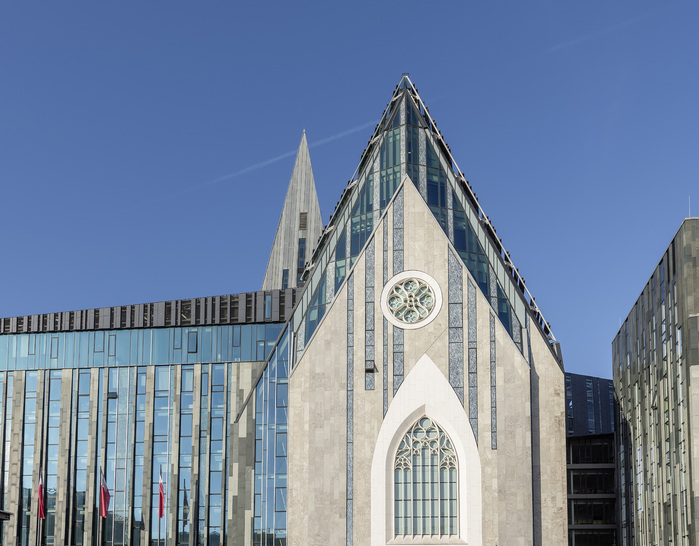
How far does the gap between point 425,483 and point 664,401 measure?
1410 cm

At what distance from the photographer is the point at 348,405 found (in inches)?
2729

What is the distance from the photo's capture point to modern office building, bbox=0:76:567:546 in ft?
222

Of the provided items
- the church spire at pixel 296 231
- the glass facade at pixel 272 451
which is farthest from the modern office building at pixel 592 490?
the church spire at pixel 296 231

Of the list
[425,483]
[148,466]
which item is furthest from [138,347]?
[425,483]

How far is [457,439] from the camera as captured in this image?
6819 centimetres

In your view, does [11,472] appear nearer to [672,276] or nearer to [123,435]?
[123,435]

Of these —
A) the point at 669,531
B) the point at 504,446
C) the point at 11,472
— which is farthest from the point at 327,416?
the point at 11,472

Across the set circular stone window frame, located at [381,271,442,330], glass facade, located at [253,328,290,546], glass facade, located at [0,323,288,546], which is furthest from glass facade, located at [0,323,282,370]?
circular stone window frame, located at [381,271,442,330]

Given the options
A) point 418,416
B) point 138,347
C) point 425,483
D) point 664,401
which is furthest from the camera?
point 138,347

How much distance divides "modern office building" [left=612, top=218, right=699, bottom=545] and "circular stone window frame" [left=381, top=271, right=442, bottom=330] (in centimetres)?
1264

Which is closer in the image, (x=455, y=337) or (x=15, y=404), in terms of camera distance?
(x=455, y=337)

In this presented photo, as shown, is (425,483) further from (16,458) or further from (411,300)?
(16,458)

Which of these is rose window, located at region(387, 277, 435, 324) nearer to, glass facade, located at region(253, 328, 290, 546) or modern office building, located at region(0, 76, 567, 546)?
modern office building, located at region(0, 76, 567, 546)

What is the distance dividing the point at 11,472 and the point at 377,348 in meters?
31.4
